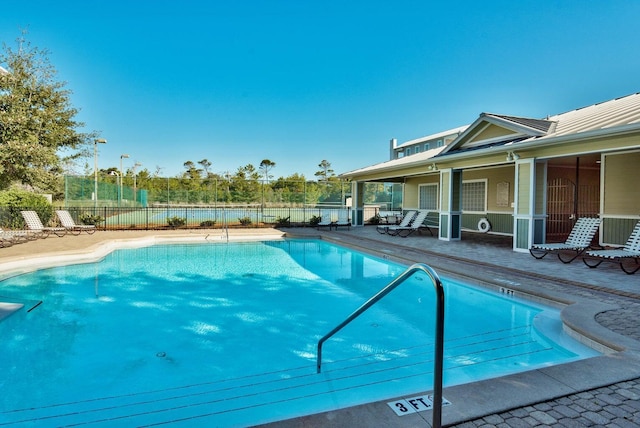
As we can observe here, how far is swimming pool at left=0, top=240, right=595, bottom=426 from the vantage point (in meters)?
2.98

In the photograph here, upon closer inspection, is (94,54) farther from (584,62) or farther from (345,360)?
(584,62)

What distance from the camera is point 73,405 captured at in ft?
9.82

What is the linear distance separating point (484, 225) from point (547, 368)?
11.4m

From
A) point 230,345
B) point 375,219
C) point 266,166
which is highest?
point 266,166

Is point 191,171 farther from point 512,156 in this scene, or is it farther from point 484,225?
point 512,156

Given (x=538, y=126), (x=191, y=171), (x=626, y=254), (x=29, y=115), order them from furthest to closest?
(x=191, y=171) < (x=29, y=115) < (x=538, y=126) < (x=626, y=254)

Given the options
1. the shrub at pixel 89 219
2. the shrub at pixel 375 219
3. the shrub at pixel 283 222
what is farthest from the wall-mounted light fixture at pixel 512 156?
the shrub at pixel 89 219

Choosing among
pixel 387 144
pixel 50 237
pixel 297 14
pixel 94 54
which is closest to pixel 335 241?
pixel 297 14

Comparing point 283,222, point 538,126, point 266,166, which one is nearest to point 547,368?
point 538,126

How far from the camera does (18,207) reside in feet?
42.3

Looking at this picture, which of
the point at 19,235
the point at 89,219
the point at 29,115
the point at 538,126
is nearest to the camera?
the point at 538,126

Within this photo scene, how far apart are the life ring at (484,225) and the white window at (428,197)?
2290mm

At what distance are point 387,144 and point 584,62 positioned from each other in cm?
2456

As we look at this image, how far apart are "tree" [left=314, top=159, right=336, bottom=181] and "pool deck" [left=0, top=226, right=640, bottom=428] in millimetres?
42251
